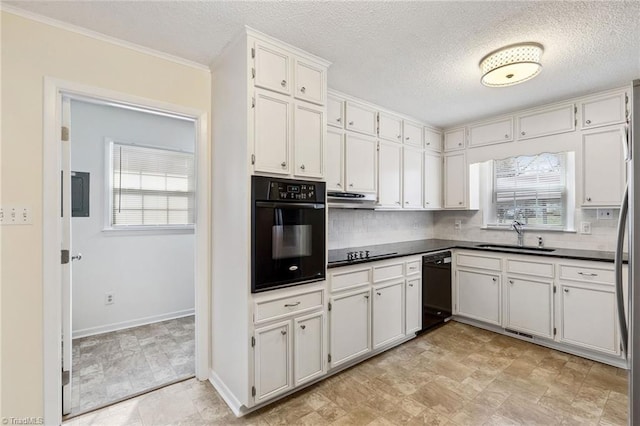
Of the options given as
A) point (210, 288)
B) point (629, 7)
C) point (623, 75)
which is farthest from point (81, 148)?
point (623, 75)

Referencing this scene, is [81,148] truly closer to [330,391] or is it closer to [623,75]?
[330,391]

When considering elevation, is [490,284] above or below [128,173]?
below

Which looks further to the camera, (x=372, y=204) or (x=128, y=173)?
(x=128, y=173)

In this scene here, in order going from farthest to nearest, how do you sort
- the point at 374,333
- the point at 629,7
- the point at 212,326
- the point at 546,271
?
1. the point at 546,271
2. the point at 374,333
3. the point at 212,326
4. the point at 629,7

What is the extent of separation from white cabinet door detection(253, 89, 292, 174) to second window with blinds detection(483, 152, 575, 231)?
3023 millimetres

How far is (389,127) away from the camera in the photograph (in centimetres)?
348

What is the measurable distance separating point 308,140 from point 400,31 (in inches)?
37.9

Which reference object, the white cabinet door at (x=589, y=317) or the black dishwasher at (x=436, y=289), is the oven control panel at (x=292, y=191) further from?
the white cabinet door at (x=589, y=317)

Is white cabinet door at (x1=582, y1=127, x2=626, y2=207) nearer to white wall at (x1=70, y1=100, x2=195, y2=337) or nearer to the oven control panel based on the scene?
the oven control panel

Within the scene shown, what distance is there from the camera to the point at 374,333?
2770 mm

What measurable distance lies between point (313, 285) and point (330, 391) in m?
0.85

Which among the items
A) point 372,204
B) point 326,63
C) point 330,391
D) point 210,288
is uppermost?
point 326,63

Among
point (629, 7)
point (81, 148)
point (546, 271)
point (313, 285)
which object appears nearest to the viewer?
point (629, 7)

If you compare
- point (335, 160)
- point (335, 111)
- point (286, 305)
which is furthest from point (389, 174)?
point (286, 305)
